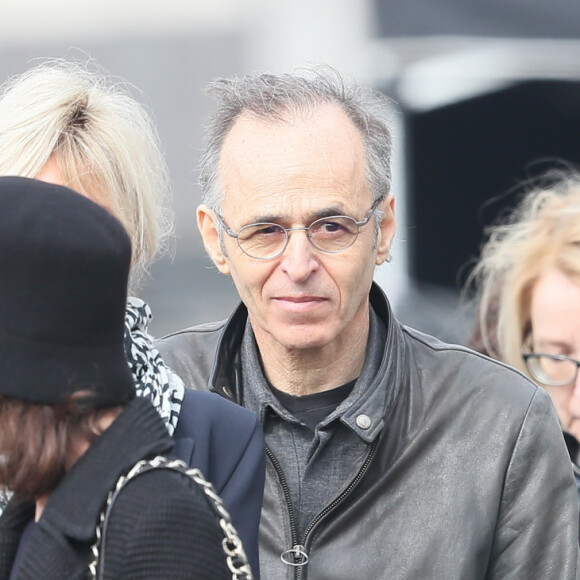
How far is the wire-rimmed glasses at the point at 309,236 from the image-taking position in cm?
265

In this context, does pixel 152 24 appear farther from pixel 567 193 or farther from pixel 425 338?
pixel 425 338

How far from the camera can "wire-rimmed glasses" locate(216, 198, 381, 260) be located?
265 centimetres

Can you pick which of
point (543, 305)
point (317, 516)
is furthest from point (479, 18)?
point (317, 516)

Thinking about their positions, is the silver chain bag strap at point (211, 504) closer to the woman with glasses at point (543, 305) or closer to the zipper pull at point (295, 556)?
the zipper pull at point (295, 556)

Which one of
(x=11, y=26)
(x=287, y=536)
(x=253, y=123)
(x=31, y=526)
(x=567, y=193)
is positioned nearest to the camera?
(x=31, y=526)

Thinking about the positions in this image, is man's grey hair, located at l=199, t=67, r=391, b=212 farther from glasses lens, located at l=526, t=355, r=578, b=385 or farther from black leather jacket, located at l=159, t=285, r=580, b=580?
glasses lens, located at l=526, t=355, r=578, b=385

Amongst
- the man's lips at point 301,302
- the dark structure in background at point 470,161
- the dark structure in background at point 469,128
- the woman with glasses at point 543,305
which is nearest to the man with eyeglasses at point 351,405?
the man's lips at point 301,302

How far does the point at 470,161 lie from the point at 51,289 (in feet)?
11.6

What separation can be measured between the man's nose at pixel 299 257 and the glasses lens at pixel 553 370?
3.94 ft

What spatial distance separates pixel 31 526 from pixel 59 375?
261 mm

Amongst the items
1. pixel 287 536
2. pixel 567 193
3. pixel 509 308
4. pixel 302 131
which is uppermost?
pixel 302 131

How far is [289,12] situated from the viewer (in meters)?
4.74

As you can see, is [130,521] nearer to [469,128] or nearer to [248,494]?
[248,494]

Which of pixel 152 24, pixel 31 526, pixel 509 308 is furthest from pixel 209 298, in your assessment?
pixel 31 526
